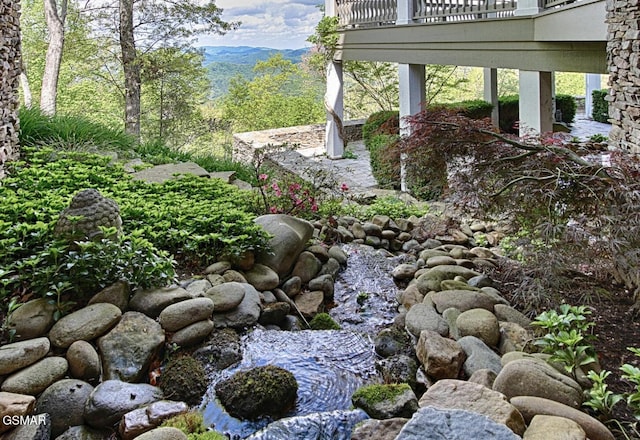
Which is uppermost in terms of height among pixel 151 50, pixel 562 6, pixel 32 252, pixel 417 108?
pixel 151 50

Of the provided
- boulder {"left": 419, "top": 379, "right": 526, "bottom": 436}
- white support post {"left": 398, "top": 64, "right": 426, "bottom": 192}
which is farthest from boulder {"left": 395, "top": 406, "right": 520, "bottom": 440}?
white support post {"left": 398, "top": 64, "right": 426, "bottom": 192}

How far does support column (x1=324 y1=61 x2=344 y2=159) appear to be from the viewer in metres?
12.8

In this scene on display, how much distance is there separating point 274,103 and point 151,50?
27.3 ft

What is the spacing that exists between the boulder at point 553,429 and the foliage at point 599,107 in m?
12.9

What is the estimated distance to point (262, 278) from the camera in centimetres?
417

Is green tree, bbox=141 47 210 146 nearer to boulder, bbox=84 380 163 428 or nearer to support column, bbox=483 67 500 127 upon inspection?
support column, bbox=483 67 500 127

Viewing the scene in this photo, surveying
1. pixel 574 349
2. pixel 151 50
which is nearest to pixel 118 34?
pixel 151 50

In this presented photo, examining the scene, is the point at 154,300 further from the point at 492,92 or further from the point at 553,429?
the point at 492,92

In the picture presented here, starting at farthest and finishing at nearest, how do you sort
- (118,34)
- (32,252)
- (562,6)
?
(118,34)
(562,6)
(32,252)

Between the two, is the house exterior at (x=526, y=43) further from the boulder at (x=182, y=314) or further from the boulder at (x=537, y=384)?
the boulder at (x=182, y=314)

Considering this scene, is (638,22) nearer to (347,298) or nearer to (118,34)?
(347,298)

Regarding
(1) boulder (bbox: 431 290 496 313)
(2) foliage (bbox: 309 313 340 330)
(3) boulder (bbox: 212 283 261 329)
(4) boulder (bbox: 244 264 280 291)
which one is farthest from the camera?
(4) boulder (bbox: 244 264 280 291)

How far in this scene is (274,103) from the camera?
63.0 ft

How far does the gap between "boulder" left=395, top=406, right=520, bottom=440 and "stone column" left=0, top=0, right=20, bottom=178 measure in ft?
17.1
